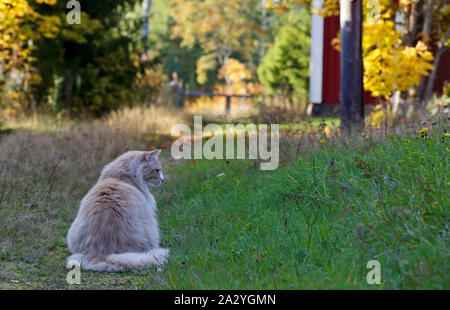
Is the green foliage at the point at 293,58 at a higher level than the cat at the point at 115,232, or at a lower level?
higher

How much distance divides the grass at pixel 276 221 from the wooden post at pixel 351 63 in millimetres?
2725

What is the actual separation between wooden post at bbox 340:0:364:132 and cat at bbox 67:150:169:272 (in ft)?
17.8

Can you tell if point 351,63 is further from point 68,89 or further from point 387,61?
point 68,89

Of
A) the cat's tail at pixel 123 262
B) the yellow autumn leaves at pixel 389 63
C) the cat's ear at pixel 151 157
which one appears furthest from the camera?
the yellow autumn leaves at pixel 389 63

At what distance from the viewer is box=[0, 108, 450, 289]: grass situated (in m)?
3.83

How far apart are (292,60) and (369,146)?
53.8ft

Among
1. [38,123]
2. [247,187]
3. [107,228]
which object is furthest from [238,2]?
[107,228]

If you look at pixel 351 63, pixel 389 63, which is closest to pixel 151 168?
pixel 351 63

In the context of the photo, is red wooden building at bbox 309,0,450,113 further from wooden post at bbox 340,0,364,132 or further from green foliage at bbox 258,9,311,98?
wooden post at bbox 340,0,364,132

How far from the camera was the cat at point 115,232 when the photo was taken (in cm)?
476

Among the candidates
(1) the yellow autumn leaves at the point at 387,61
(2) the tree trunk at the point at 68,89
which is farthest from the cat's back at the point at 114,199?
(2) the tree trunk at the point at 68,89

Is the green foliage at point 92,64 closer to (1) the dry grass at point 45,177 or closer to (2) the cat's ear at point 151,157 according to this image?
(1) the dry grass at point 45,177

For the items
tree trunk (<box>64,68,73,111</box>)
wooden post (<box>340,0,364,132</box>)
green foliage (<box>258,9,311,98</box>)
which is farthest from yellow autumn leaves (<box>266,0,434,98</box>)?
green foliage (<box>258,9,311,98</box>)
